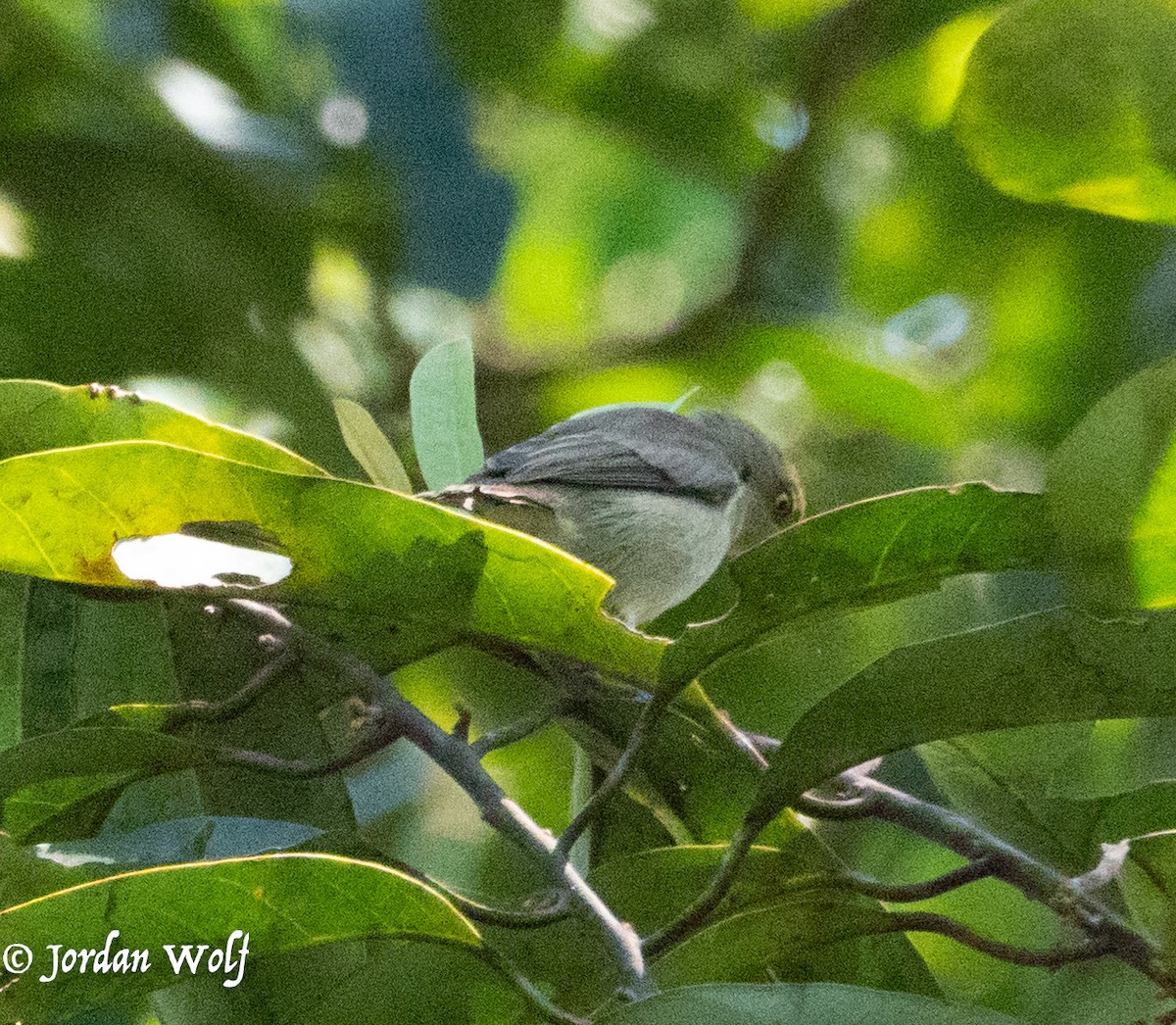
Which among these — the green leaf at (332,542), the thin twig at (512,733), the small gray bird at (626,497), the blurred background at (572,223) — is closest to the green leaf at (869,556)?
the green leaf at (332,542)

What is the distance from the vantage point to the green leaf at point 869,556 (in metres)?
1.09

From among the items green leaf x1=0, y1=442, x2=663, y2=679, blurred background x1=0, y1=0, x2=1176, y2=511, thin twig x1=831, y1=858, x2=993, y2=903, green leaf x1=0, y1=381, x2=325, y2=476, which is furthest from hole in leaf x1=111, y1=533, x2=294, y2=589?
blurred background x1=0, y1=0, x2=1176, y2=511

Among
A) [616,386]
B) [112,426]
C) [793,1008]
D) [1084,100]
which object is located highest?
[616,386]

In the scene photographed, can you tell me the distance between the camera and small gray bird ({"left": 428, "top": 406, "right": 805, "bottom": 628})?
2102 mm

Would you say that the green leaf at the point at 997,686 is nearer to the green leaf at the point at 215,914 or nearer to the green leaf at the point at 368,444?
the green leaf at the point at 215,914

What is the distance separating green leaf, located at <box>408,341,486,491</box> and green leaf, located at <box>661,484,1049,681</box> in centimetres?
74

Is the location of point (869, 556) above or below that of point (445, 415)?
below

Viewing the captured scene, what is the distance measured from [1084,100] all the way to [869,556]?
0.53 m

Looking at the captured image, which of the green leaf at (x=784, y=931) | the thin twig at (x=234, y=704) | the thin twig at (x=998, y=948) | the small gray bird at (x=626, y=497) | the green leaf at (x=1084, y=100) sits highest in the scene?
the small gray bird at (x=626, y=497)

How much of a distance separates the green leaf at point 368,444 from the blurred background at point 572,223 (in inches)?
26.9

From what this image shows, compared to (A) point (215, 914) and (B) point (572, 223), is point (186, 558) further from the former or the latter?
(B) point (572, 223)

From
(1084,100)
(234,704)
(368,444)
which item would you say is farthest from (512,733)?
(1084,100)

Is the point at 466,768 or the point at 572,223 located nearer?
the point at 466,768

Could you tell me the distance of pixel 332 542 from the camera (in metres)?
1.17
